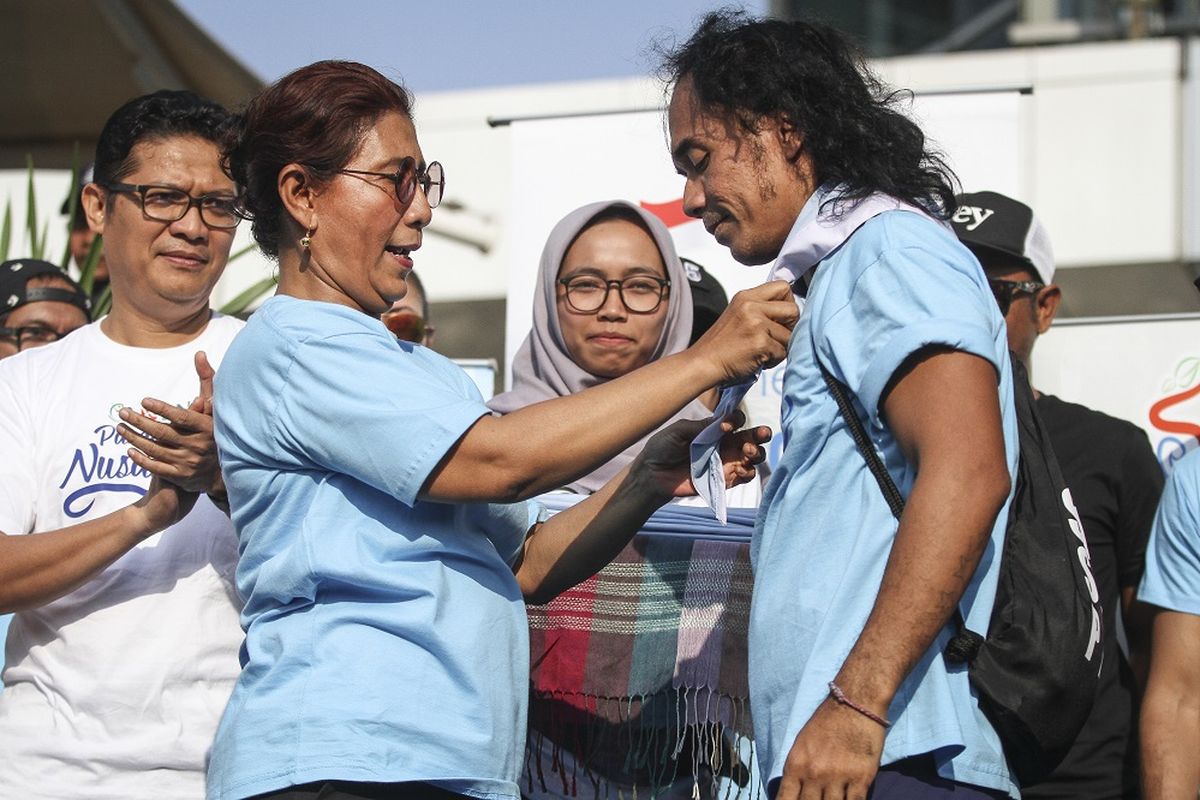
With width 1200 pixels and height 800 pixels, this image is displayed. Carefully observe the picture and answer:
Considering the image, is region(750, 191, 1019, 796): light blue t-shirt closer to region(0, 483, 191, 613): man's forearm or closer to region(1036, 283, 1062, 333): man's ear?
region(0, 483, 191, 613): man's forearm

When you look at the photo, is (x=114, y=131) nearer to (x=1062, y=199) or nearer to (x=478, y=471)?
(x=478, y=471)

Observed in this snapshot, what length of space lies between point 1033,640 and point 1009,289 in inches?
81.8

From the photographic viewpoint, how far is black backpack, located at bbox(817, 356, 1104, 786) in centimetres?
199

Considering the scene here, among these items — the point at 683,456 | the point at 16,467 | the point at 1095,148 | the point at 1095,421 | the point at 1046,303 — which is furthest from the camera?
the point at 1095,148

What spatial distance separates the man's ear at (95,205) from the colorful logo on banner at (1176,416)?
10.3 feet

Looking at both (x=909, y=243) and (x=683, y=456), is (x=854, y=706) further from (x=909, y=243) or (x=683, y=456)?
(x=683, y=456)

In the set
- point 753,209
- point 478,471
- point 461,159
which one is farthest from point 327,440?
point 461,159

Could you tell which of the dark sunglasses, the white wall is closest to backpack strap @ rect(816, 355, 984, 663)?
the dark sunglasses

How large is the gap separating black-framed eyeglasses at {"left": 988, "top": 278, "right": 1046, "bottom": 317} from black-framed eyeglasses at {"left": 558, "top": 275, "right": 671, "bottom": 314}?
34.6 inches

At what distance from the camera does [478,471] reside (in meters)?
2.12

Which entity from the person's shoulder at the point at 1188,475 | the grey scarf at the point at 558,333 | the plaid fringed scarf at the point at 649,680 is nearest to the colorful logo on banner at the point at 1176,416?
the person's shoulder at the point at 1188,475

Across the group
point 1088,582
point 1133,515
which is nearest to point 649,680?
point 1088,582

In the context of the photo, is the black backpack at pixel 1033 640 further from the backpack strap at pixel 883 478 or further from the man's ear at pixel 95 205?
the man's ear at pixel 95 205

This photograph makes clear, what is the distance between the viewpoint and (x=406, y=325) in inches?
179
